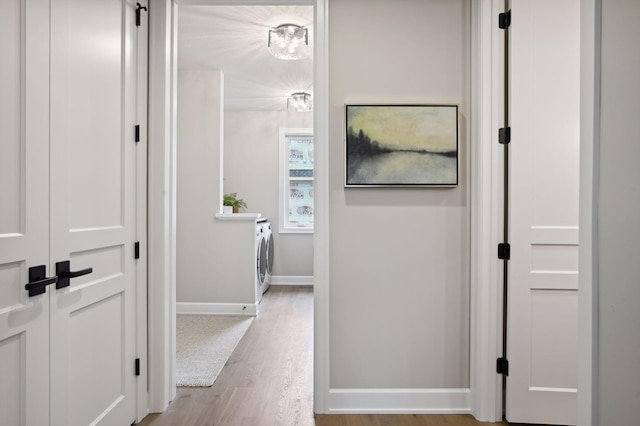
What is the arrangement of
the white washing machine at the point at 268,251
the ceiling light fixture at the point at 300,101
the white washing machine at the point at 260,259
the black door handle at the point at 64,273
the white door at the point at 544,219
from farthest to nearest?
the white washing machine at the point at 268,251, the ceiling light fixture at the point at 300,101, the white washing machine at the point at 260,259, the white door at the point at 544,219, the black door handle at the point at 64,273

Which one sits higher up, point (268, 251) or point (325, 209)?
point (325, 209)

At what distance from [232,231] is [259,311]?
0.99m

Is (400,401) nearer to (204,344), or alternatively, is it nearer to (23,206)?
(204,344)

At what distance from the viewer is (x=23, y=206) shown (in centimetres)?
128

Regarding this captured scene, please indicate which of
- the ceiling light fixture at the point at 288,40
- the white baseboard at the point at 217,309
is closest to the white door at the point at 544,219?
the ceiling light fixture at the point at 288,40

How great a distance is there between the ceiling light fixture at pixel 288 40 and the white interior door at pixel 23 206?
2.12m

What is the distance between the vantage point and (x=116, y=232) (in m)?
1.87

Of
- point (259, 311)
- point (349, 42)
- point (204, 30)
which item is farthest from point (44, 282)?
point (259, 311)

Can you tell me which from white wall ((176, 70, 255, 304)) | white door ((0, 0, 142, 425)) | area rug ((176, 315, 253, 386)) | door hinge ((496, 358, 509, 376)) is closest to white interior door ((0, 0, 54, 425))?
white door ((0, 0, 142, 425))

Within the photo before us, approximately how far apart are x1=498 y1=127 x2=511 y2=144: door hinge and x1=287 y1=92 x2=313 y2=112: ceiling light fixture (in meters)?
3.15

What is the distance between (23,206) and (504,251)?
218 cm

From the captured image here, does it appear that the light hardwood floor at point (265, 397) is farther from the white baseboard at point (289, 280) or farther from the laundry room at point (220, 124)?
the white baseboard at point (289, 280)

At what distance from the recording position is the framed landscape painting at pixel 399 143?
2174 millimetres

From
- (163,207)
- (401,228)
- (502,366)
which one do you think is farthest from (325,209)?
(502,366)
